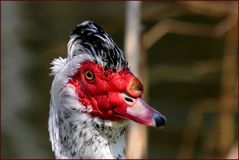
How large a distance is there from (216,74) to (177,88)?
1.42 ft

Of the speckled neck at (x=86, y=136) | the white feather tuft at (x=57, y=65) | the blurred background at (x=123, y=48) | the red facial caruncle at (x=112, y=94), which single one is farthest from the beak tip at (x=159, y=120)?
the blurred background at (x=123, y=48)

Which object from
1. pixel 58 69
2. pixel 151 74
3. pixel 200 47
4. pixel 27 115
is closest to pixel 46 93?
pixel 27 115

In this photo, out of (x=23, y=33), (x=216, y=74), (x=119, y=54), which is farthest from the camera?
(x=23, y=33)

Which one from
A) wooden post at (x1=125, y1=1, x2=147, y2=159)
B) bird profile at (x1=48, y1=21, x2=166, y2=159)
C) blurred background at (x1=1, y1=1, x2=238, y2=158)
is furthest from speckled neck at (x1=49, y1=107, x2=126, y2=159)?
blurred background at (x1=1, y1=1, x2=238, y2=158)

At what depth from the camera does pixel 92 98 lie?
2.39m

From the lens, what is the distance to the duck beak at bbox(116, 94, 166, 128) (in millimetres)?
2236

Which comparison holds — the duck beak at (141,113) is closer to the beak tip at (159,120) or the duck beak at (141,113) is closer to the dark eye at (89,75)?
the beak tip at (159,120)

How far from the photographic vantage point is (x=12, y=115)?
19.7 feet

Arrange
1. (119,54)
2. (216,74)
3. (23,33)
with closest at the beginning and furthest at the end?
(119,54), (216,74), (23,33)

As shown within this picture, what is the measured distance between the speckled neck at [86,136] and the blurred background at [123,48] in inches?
116

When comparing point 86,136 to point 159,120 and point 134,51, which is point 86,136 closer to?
point 159,120

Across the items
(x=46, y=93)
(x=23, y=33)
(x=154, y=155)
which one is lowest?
(x=154, y=155)

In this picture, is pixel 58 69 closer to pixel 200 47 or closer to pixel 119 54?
pixel 119 54

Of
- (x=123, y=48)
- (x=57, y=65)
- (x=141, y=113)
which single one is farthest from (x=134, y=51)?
(x=123, y=48)
